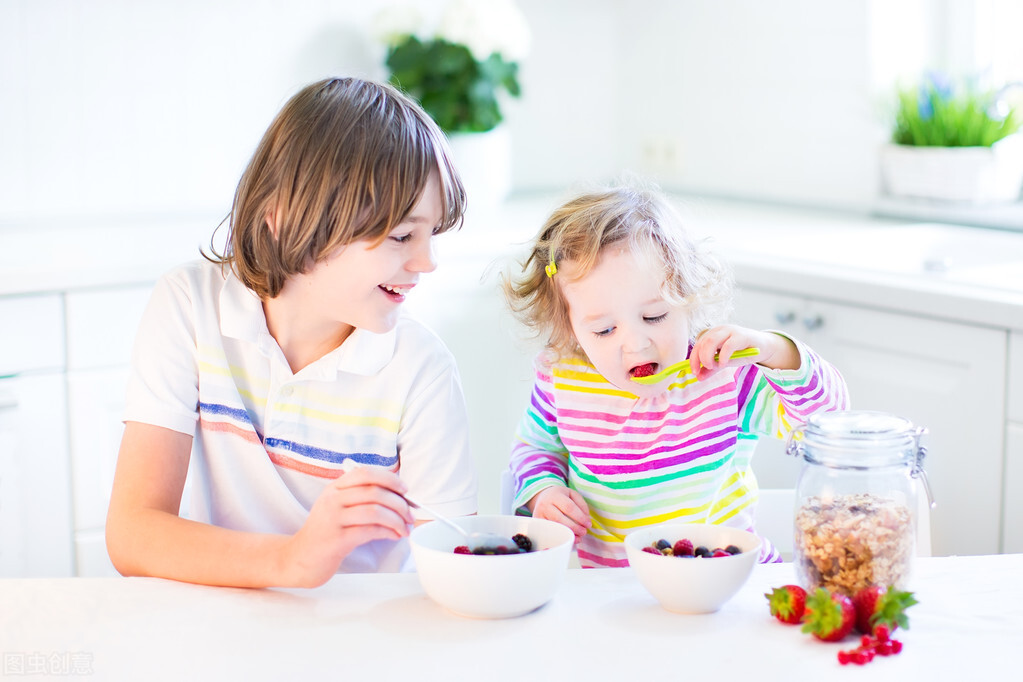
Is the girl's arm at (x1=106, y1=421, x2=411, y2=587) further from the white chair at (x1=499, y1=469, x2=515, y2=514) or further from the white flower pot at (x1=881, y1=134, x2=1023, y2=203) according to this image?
the white flower pot at (x1=881, y1=134, x2=1023, y2=203)

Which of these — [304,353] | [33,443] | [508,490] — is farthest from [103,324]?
[508,490]

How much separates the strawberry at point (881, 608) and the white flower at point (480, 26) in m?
1.96

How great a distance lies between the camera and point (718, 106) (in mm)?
2842

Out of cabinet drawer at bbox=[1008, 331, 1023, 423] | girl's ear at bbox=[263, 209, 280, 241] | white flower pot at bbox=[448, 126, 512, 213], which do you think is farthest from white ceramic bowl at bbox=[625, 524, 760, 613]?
white flower pot at bbox=[448, 126, 512, 213]

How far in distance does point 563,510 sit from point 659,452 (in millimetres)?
162

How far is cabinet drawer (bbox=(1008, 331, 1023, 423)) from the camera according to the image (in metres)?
1.66

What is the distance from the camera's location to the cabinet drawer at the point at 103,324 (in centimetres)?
193

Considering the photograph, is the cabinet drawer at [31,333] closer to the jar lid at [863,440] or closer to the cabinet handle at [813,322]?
the cabinet handle at [813,322]

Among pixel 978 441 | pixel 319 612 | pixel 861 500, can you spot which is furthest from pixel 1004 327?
pixel 319 612

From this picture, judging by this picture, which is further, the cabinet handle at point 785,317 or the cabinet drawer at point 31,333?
the cabinet handle at point 785,317

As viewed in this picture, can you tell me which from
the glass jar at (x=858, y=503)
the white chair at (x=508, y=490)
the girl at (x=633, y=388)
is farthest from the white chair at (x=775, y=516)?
the glass jar at (x=858, y=503)

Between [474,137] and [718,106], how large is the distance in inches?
26.8

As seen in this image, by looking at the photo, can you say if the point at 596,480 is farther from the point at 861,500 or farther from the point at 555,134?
the point at 555,134

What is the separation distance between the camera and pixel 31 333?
1895 mm
